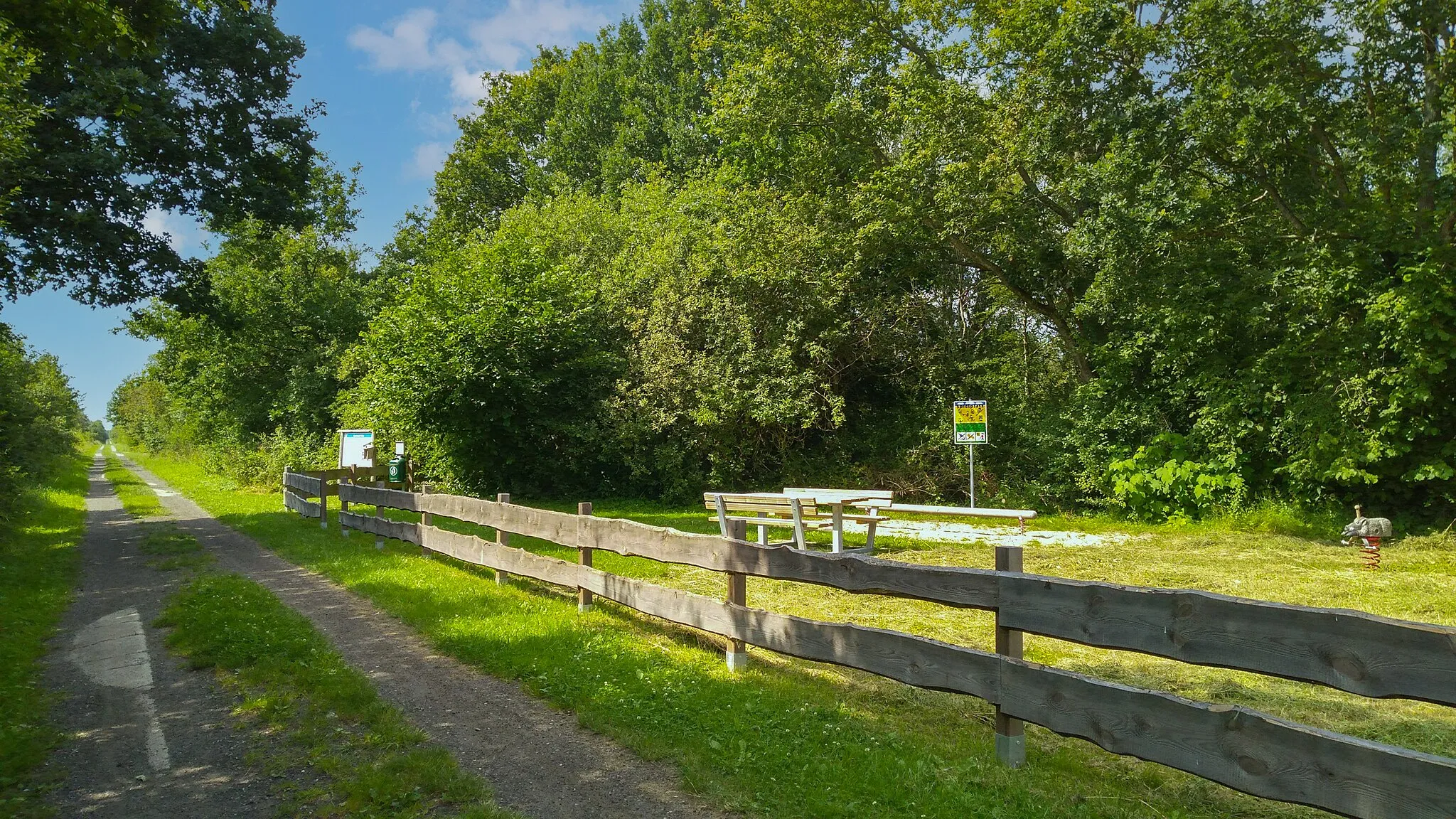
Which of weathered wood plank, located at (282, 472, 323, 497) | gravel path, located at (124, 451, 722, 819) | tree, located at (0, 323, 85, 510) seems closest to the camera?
gravel path, located at (124, 451, 722, 819)

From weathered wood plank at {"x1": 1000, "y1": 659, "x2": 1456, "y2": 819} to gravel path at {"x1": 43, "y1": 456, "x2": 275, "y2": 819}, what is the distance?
3774 millimetres

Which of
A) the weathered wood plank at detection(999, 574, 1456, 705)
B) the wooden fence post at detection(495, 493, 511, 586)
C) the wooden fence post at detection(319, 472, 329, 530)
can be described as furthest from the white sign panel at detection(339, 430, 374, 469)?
the weathered wood plank at detection(999, 574, 1456, 705)

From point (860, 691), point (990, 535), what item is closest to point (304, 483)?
point (990, 535)

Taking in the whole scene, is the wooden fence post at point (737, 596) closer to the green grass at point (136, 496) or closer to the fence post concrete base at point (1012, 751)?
the fence post concrete base at point (1012, 751)

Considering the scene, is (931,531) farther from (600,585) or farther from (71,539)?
(71,539)

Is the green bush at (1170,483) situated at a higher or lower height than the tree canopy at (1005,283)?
lower

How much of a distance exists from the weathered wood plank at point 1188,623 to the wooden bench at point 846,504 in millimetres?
4406

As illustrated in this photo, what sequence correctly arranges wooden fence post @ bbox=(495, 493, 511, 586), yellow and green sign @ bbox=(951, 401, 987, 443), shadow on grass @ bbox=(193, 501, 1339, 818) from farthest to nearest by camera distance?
yellow and green sign @ bbox=(951, 401, 987, 443)
wooden fence post @ bbox=(495, 493, 511, 586)
shadow on grass @ bbox=(193, 501, 1339, 818)

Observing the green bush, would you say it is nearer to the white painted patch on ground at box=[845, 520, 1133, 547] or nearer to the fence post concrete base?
the white painted patch on ground at box=[845, 520, 1133, 547]

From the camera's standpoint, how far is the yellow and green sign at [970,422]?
16922 mm

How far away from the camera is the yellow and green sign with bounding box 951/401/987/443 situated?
16.9m

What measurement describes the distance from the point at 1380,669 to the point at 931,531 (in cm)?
1212

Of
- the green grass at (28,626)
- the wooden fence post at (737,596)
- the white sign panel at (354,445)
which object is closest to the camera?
the green grass at (28,626)

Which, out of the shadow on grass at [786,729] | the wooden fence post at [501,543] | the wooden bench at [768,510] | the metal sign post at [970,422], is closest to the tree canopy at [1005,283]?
the metal sign post at [970,422]
